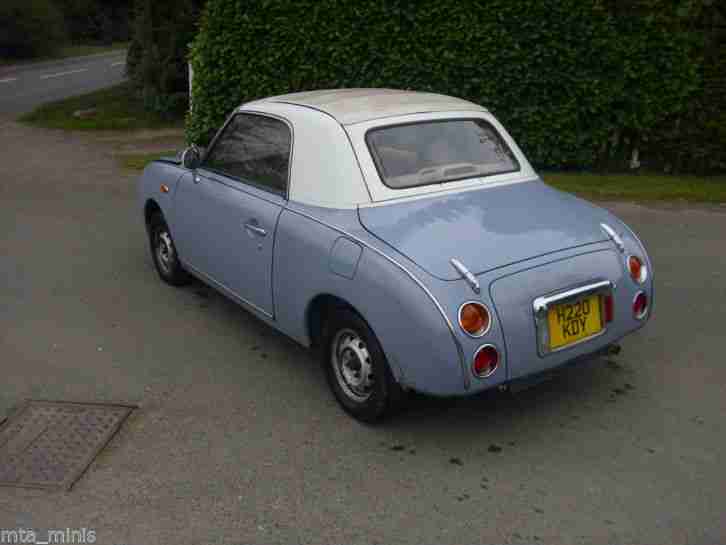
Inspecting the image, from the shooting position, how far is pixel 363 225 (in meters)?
4.24

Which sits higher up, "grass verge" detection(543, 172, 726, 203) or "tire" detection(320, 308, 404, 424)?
"tire" detection(320, 308, 404, 424)

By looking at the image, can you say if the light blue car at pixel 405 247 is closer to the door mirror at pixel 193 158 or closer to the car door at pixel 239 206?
the car door at pixel 239 206

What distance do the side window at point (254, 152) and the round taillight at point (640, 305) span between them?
2.12 metres

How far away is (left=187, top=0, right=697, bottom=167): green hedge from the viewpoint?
32.7 feet

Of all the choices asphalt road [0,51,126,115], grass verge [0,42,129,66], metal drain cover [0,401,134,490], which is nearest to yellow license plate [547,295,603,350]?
metal drain cover [0,401,134,490]

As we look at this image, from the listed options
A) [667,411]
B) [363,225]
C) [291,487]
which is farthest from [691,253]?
[291,487]

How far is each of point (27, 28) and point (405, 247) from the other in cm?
3547

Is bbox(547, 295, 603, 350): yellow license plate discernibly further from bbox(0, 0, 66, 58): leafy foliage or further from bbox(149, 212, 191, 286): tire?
bbox(0, 0, 66, 58): leafy foliage

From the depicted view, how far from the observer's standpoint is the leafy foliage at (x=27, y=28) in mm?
34344

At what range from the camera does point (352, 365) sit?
170 inches

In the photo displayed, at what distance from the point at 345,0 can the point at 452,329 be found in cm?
786

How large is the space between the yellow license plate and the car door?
1730 millimetres

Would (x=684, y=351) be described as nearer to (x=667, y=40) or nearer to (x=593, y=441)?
(x=593, y=441)

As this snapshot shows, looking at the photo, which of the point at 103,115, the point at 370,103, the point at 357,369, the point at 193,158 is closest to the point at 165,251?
the point at 193,158
